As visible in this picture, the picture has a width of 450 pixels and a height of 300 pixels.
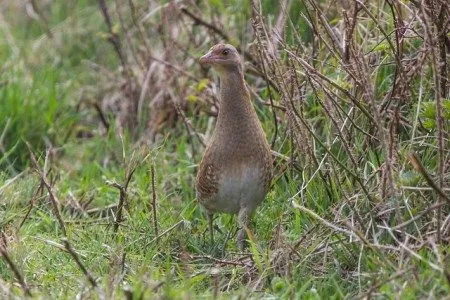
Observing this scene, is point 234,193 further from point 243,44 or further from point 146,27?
point 146,27

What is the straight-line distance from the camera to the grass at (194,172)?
13.8ft

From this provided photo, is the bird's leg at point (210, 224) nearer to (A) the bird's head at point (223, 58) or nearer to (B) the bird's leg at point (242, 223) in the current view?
(B) the bird's leg at point (242, 223)

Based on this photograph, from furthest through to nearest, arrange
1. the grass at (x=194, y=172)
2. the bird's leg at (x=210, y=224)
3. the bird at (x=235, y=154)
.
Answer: the bird's leg at (x=210, y=224) → the bird at (x=235, y=154) → the grass at (x=194, y=172)

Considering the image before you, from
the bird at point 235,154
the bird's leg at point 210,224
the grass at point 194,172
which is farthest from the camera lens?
the bird's leg at point 210,224

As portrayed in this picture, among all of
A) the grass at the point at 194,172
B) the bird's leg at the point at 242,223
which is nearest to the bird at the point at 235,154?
the bird's leg at the point at 242,223

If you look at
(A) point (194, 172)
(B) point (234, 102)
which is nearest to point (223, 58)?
(B) point (234, 102)

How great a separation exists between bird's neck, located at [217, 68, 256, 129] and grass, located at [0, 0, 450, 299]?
161mm

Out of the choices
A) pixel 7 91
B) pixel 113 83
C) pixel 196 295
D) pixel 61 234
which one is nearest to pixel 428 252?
pixel 196 295

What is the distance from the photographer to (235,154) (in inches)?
187

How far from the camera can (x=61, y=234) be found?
17.0 feet

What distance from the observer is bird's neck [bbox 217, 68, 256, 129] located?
4789mm

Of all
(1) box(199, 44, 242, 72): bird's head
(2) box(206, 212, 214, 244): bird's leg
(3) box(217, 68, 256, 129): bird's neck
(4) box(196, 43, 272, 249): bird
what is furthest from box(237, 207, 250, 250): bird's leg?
(1) box(199, 44, 242, 72): bird's head

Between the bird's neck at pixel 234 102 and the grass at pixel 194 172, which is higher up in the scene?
the bird's neck at pixel 234 102

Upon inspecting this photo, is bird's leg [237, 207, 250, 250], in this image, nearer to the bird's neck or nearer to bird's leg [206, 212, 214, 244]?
bird's leg [206, 212, 214, 244]
